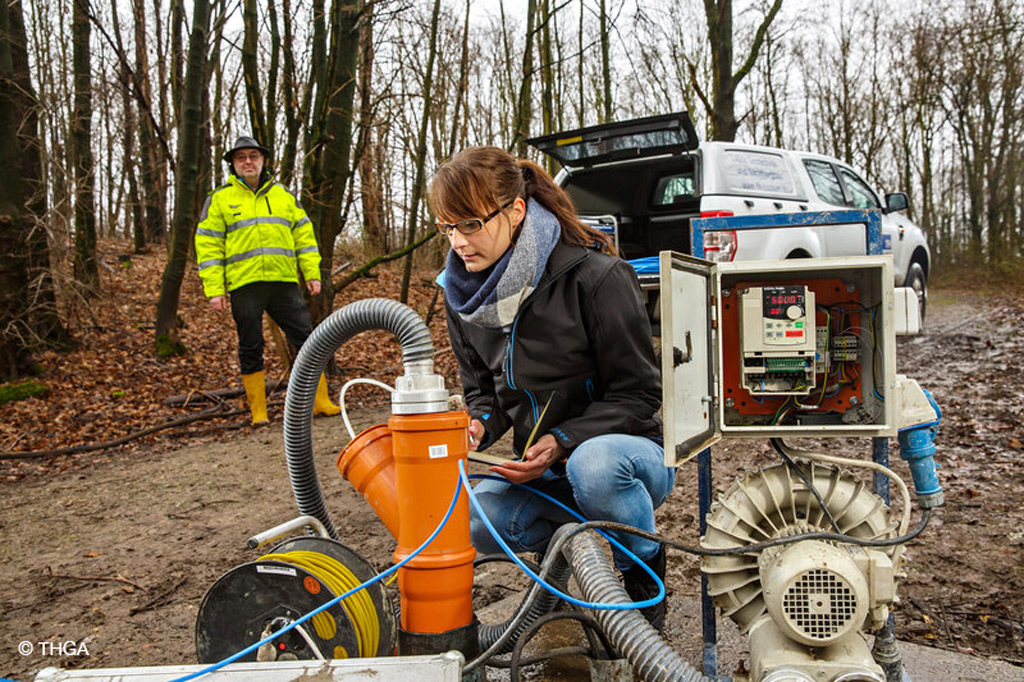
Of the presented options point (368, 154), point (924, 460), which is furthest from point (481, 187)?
point (368, 154)

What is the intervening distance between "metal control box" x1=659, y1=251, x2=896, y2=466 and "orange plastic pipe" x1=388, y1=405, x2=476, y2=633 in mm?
596

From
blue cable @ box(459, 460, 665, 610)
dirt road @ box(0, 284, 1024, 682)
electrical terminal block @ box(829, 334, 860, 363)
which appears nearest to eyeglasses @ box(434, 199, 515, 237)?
blue cable @ box(459, 460, 665, 610)

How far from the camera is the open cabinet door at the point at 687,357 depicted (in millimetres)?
1716

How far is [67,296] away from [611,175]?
5880 mm

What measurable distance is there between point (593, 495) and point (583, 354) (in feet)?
1.33

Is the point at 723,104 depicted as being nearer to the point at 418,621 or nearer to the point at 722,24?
the point at 722,24

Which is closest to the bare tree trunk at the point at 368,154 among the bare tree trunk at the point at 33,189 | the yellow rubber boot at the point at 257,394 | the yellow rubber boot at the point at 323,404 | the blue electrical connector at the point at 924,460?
the bare tree trunk at the point at 33,189

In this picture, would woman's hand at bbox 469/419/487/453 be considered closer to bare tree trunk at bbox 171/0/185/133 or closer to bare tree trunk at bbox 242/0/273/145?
bare tree trunk at bbox 242/0/273/145

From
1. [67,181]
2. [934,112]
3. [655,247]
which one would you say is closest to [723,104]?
[655,247]

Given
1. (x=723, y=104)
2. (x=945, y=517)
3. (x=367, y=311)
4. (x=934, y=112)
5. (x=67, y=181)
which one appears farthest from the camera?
(x=934, y=112)

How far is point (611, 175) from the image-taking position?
691cm

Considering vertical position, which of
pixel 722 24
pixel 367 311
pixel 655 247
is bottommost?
pixel 367 311

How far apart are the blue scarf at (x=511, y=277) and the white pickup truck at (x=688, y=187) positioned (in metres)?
3.60

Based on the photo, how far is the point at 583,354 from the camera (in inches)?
82.9
